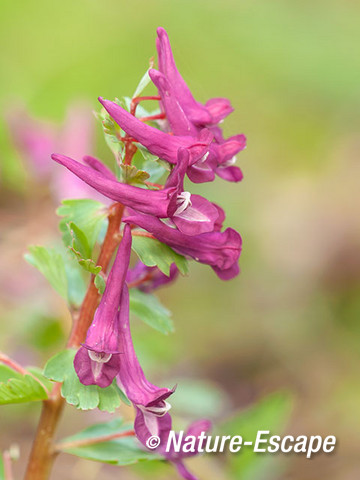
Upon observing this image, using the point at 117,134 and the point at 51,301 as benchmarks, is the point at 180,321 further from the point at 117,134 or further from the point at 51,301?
the point at 117,134

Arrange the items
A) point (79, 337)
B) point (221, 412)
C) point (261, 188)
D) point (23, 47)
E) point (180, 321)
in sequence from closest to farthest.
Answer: point (79, 337), point (221, 412), point (180, 321), point (261, 188), point (23, 47)

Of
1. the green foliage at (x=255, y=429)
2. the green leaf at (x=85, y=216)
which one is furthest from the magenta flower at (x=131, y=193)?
the green foliage at (x=255, y=429)

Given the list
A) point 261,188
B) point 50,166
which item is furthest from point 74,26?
point 50,166

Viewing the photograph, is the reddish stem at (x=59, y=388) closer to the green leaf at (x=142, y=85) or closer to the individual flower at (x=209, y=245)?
the individual flower at (x=209, y=245)

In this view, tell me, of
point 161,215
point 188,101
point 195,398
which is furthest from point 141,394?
point 195,398

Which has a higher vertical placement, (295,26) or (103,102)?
(295,26)
